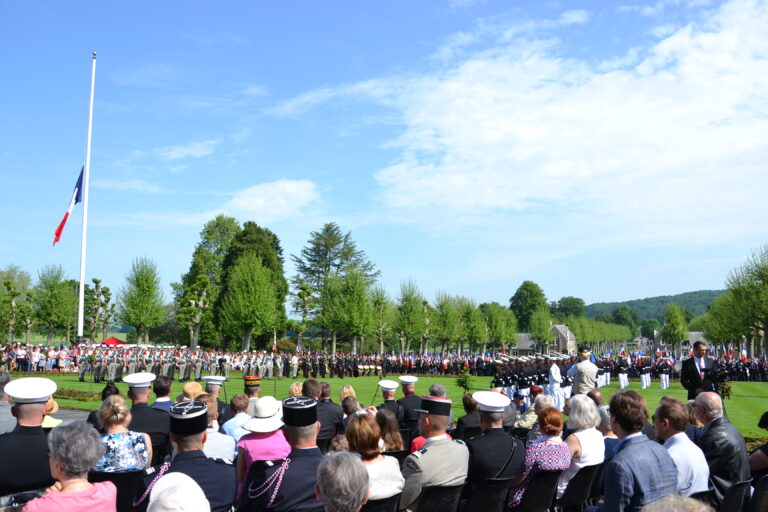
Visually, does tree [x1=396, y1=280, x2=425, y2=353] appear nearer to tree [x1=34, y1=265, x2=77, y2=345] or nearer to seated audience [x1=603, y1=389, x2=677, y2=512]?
tree [x1=34, y1=265, x2=77, y2=345]

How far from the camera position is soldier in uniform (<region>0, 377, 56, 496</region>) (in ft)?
17.1

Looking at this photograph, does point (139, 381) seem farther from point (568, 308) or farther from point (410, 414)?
point (568, 308)

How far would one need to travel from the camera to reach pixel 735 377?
44781 millimetres

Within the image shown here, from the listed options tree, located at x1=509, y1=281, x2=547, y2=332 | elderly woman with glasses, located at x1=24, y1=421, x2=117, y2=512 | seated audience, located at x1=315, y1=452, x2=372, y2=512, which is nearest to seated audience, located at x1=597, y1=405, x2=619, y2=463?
seated audience, located at x1=315, y1=452, x2=372, y2=512

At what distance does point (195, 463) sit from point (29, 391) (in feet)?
6.24

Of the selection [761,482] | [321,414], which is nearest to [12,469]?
[321,414]

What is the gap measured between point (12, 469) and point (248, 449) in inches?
78.0

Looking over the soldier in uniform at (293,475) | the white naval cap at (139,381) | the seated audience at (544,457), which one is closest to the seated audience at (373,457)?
the soldier in uniform at (293,475)

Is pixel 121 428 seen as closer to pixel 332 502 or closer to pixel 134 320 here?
pixel 332 502

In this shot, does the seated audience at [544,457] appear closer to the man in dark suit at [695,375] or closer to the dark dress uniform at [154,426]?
the dark dress uniform at [154,426]

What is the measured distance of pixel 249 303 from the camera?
5878 cm

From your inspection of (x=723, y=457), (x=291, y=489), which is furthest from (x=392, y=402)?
(x=291, y=489)

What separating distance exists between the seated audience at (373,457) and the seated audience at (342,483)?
1.08 metres

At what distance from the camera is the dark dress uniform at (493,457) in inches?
225
